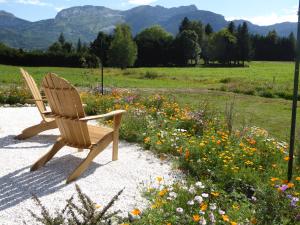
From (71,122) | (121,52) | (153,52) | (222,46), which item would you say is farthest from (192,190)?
(222,46)

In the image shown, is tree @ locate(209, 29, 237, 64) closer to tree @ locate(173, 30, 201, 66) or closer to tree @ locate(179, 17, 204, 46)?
tree @ locate(173, 30, 201, 66)

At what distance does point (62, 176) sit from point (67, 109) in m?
0.89

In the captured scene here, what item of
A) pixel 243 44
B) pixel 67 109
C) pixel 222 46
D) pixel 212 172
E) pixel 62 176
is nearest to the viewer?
pixel 212 172

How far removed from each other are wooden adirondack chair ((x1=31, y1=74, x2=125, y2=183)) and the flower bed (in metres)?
1.01

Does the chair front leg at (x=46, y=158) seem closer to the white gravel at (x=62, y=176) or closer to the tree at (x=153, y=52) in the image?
→ the white gravel at (x=62, y=176)

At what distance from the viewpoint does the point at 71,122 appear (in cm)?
518

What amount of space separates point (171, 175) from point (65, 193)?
1431mm

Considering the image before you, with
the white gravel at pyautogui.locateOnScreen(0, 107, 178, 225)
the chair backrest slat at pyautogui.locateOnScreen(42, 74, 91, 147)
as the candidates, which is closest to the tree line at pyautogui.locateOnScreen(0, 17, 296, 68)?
the white gravel at pyautogui.locateOnScreen(0, 107, 178, 225)

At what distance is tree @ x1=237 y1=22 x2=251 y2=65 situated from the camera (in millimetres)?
75188

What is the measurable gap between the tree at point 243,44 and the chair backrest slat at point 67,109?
237 ft

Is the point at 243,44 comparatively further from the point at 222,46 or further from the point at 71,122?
the point at 71,122

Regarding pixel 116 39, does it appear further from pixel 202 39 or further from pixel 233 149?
pixel 233 149

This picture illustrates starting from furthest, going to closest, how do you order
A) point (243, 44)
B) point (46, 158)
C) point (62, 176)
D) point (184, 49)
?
point (243, 44)
point (184, 49)
point (46, 158)
point (62, 176)

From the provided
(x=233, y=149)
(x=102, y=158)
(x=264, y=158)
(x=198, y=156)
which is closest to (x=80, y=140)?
(x=102, y=158)
